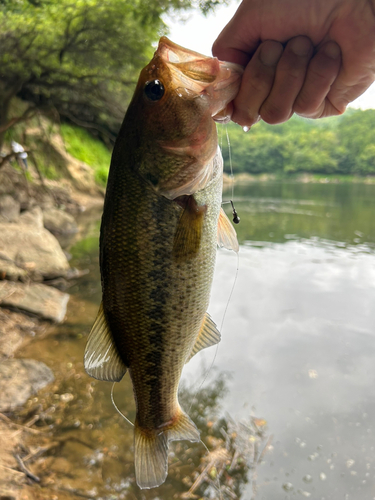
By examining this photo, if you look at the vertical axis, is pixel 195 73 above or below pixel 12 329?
above

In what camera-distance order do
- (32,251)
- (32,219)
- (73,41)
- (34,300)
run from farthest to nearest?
(73,41)
(32,219)
(32,251)
(34,300)

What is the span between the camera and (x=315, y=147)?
150 feet

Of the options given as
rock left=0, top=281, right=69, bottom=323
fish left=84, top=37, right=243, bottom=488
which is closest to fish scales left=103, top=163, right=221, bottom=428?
fish left=84, top=37, right=243, bottom=488

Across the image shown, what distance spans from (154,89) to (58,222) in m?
13.2

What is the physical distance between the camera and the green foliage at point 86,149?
74.8 feet

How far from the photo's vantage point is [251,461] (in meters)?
3.96

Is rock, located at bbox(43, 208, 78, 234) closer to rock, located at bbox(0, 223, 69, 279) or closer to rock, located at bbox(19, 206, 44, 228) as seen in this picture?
rock, located at bbox(19, 206, 44, 228)

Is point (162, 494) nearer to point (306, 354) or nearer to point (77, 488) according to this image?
point (77, 488)

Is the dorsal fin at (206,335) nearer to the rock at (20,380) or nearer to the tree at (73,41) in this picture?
the rock at (20,380)

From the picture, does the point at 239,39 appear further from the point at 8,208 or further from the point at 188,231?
the point at 8,208

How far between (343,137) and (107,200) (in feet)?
163

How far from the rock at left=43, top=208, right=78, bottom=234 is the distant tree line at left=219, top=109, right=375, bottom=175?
2873cm

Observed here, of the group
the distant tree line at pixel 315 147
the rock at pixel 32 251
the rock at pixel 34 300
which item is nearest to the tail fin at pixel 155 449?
the rock at pixel 34 300

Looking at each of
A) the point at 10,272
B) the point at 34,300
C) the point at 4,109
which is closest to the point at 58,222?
the point at 4,109
